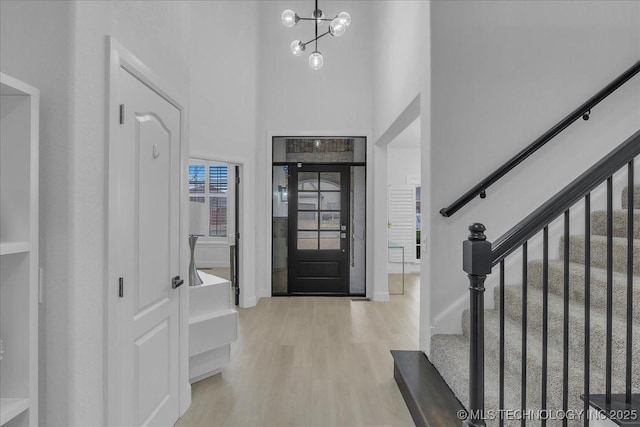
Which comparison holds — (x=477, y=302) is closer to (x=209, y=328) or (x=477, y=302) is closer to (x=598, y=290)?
(x=598, y=290)

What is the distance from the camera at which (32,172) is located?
4.20ft

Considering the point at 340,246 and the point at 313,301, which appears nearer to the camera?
the point at 313,301

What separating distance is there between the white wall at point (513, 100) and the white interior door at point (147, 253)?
1814 millimetres

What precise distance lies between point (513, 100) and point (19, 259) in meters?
3.10

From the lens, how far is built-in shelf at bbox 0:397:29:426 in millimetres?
1151

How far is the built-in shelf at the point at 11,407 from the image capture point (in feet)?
3.78

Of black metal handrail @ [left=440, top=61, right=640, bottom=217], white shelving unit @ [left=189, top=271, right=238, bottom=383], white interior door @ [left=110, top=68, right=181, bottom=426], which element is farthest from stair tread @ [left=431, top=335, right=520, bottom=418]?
white interior door @ [left=110, top=68, right=181, bottom=426]

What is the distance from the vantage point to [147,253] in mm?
1978

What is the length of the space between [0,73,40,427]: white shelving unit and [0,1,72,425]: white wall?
0.38 ft

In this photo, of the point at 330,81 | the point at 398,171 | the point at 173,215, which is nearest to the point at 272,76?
the point at 330,81

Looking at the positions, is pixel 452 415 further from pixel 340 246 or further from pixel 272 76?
pixel 272 76

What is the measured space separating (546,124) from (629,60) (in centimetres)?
77

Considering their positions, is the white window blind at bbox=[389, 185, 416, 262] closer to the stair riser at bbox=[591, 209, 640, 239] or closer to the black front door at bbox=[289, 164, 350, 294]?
the black front door at bbox=[289, 164, 350, 294]

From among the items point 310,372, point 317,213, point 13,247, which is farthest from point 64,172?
point 317,213
